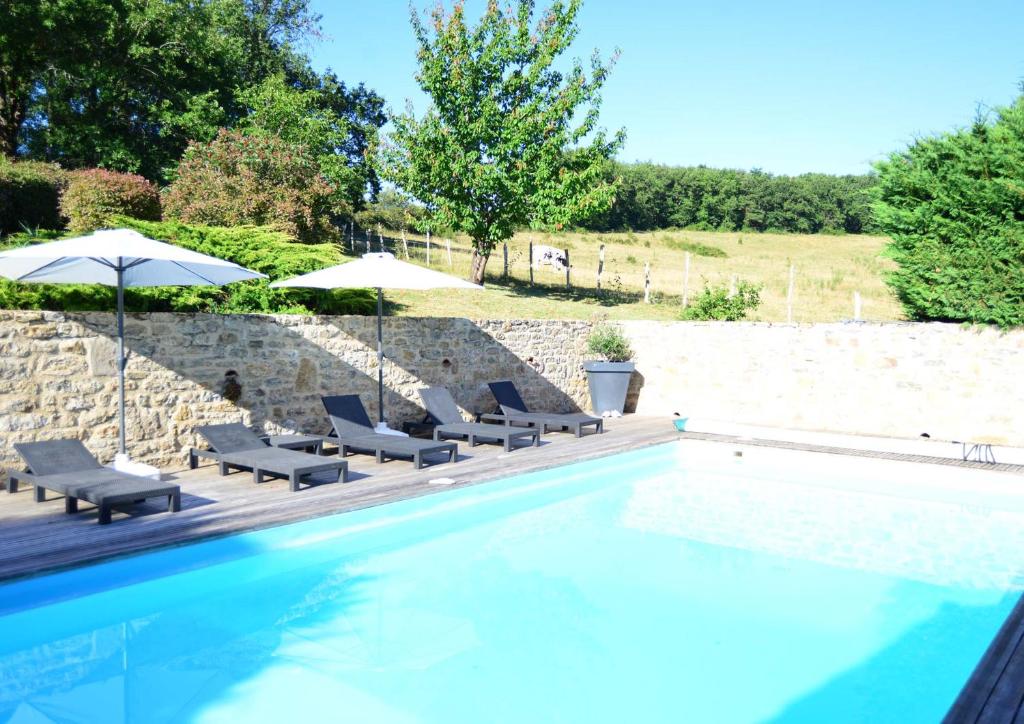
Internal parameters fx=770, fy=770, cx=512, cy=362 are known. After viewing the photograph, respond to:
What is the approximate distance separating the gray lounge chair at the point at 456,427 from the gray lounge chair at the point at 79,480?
12.5 feet

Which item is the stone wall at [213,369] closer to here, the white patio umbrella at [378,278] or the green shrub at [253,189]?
the white patio umbrella at [378,278]

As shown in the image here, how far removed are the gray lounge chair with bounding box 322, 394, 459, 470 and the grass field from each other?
6.05 metres

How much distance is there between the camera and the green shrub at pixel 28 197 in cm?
1442

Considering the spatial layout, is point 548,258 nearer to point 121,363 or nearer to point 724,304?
point 724,304

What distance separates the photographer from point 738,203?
5591 centimetres

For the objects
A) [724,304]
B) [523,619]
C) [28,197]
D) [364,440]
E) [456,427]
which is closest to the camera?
[523,619]

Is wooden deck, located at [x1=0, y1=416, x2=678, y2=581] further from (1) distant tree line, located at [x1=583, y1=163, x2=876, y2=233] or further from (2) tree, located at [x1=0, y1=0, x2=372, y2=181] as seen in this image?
(1) distant tree line, located at [x1=583, y1=163, x2=876, y2=233]

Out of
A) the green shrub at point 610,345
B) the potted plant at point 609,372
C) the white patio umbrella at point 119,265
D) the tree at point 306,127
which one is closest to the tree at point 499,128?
the tree at point 306,127

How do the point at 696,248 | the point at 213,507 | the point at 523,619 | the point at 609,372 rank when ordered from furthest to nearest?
the point at 696,248 < the point at 609,372 < the point at 213,507 < the point at 523,619

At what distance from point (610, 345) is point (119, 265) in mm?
7855

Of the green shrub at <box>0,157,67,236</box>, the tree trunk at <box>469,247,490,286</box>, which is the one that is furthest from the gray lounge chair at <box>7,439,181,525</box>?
the tree trunk at <box>469,247,490,286</box>

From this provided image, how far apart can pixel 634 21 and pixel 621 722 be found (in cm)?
1823

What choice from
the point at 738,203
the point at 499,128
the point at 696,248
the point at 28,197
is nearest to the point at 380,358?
the point at 28,197

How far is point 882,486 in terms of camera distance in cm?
916
